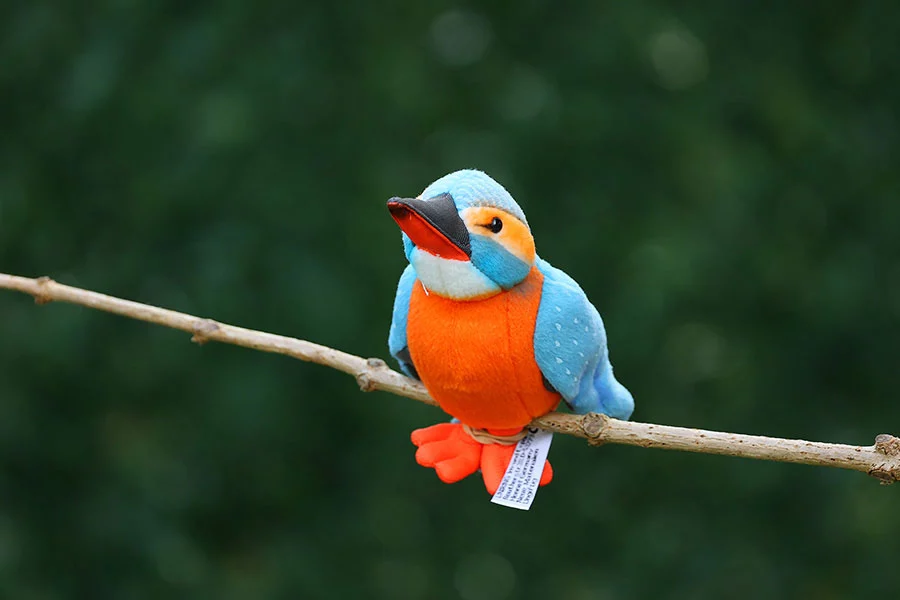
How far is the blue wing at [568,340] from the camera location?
737 mm

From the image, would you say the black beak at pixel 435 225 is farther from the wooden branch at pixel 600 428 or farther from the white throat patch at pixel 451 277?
the wooden branch at pixel 600 428

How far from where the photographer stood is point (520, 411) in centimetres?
76

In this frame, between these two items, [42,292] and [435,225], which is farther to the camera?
[42,292]

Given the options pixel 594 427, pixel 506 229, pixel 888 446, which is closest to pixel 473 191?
pixel 506 229

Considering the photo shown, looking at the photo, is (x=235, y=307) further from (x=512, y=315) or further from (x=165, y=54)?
(x=512, y=315)

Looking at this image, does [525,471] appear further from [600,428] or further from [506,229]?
[506,229]

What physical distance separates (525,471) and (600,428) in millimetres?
78

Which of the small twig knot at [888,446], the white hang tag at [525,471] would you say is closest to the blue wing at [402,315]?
the white hang tag at [525,471]

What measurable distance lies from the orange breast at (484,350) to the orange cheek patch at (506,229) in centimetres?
4

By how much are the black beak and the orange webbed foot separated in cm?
19

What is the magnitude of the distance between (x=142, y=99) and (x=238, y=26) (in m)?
0.23

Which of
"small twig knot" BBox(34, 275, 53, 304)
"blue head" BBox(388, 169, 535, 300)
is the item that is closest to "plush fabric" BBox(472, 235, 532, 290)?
"blue head" BBox(388, 169, 535, 300)

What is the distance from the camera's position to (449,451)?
82 cm

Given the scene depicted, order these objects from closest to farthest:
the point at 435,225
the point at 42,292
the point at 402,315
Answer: the point at 435,225
the point at 402,315
the point at 42,292
